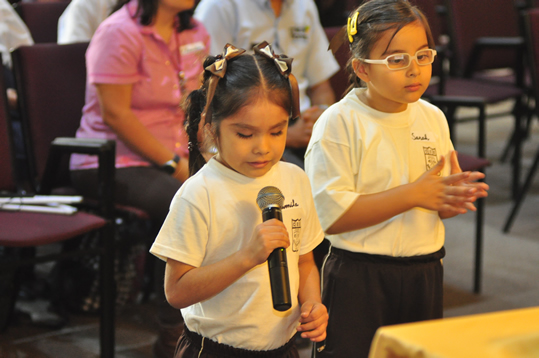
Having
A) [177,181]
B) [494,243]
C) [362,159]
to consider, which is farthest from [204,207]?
[494,243]

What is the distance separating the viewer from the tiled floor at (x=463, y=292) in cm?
208

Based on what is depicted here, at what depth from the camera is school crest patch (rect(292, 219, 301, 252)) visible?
1.15 metres

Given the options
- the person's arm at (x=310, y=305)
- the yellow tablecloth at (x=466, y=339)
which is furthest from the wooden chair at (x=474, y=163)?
the yellow tablecloth at (x=466, y=339)

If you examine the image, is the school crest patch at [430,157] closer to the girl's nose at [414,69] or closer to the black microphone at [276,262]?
the girl's nose at [414,69]

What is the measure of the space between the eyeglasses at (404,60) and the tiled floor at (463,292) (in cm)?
114

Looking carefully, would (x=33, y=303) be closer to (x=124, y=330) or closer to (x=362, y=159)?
(x=124, y=330)

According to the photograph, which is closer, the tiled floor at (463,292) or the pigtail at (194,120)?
the pigtail at (194,120)

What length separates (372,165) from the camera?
1.35 m

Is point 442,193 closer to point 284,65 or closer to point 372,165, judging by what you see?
point 372,165

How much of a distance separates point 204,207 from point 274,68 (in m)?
0.29

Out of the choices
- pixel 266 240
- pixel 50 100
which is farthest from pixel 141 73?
pixel 266 240

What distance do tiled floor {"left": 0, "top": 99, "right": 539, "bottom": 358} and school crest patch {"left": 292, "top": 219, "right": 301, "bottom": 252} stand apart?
1.03 meters

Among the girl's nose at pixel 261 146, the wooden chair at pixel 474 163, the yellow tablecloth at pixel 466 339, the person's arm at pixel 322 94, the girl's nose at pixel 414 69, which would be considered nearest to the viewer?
the yellow tablecloth at pixel 466 339

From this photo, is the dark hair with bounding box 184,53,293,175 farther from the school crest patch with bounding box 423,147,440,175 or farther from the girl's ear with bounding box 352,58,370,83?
the school crest patch with bounding box 423,147,440,175
